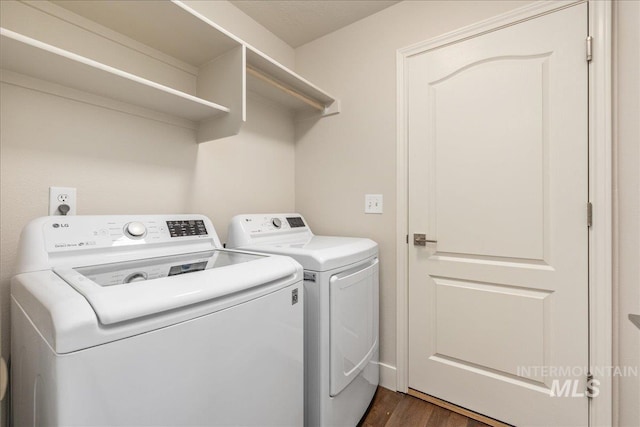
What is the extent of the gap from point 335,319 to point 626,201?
131 centimetres

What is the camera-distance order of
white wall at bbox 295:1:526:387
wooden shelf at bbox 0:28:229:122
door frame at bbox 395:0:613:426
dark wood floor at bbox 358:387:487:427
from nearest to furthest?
wooden shelf at bbox 0:28:229:122, door frame at bbox 395:0:613:426, dark wood floor at bbox 358:387:487:427, white wall at bbox 295:1:526:387

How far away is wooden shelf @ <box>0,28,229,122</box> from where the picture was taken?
89 cm

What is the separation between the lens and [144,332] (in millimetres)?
643

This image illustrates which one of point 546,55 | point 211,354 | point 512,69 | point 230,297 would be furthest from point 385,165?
point 211,354

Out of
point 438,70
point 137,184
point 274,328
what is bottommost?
point 274,328

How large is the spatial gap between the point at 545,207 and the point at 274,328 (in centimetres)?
138

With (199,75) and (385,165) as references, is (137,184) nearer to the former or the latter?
(199,75)

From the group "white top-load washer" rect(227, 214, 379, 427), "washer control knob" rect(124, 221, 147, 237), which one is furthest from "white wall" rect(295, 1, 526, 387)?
"washer control knob" rect(124, 221, 147, 237)

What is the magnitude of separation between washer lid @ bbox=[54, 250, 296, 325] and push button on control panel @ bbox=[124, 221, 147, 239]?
139mm

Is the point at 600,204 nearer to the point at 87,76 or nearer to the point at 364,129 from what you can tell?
the point at 364,129

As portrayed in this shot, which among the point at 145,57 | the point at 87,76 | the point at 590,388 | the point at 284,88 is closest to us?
the point at 87,76

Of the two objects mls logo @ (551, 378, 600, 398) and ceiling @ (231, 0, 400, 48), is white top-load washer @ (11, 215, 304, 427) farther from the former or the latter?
ceiling @ (231, 0, 400, 48)

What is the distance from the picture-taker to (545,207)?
4.53 ft

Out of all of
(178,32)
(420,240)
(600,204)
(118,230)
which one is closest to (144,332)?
(118,230)
